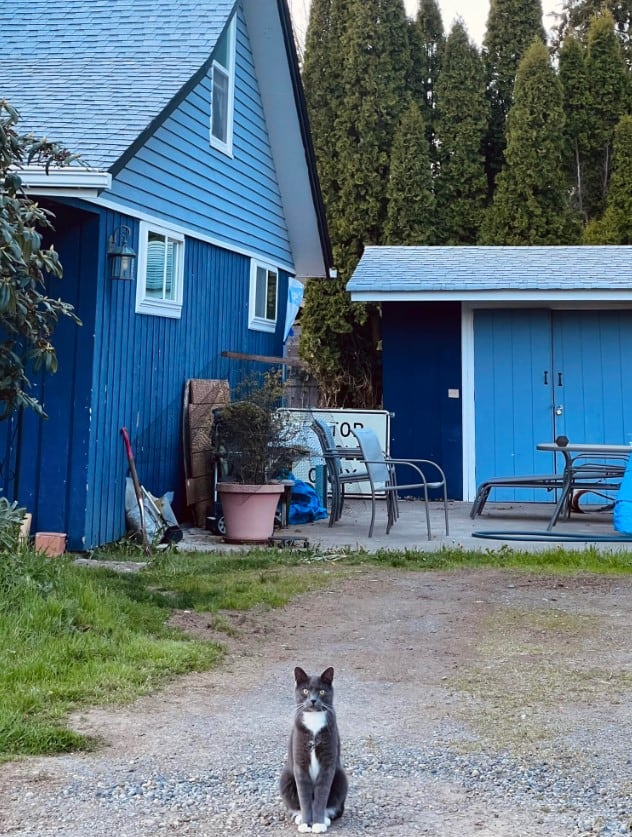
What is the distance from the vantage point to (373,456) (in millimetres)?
8766

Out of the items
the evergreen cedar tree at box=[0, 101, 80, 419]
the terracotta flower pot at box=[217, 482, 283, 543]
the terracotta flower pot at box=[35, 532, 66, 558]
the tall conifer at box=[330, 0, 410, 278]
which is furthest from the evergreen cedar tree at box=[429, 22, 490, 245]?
the evergreen cedar tree at box=[0, 101, 80, 419]

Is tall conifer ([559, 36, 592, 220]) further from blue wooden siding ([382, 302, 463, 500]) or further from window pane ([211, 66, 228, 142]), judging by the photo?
window pane ([211, 66, 228, 142])

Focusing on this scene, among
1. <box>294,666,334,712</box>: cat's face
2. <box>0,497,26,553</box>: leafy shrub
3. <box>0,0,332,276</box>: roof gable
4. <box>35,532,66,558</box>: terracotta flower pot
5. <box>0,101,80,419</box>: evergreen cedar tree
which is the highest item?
<box>0,0,332,276</box>: roof gable

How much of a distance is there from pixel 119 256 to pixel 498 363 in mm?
5381

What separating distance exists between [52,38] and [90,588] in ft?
19.6

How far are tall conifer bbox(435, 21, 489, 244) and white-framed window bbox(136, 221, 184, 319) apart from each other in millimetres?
10563

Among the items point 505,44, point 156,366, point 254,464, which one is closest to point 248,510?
point 254,464

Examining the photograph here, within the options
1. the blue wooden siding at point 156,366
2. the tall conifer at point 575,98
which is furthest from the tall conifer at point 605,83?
the blue wooden siding at point 156,366

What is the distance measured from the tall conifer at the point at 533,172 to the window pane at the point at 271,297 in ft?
24.2

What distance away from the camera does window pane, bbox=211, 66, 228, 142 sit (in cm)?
978

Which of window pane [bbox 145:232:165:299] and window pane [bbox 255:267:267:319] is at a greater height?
window pane [bbox 255:267:267:319]

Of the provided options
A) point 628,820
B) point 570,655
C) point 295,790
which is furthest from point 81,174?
point 628,820

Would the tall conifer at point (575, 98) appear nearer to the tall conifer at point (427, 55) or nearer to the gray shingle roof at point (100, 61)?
the tall conifer at point (427, 55)

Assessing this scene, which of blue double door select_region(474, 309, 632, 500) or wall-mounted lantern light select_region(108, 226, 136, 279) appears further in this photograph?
blue double door select_region(474, 309, 632, 500)
